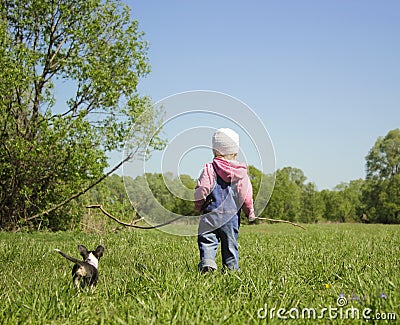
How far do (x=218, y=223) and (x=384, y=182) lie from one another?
155 feet

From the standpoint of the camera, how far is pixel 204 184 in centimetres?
586

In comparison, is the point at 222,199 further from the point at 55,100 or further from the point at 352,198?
the point at 352,198

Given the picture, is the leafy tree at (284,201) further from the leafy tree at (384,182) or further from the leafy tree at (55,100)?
the leafy tree at (55,100)

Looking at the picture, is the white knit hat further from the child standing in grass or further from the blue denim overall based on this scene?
Result: the blue denim overall

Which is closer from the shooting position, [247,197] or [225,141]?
[225,141]

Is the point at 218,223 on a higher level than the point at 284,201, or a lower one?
lower

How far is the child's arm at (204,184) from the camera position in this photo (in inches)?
231

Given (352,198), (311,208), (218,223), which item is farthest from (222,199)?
(352,198)

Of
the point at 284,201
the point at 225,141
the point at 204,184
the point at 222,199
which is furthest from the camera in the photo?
the point at 284,201

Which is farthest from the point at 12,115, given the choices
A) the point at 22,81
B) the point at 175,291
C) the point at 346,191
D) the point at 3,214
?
the point at 346,191

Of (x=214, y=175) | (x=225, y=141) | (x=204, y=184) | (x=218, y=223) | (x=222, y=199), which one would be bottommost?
(x=218, y=223)

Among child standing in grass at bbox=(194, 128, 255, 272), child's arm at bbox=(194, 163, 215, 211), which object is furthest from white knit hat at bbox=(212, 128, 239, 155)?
child's arm at bbox=(194, 163, 215, 211)

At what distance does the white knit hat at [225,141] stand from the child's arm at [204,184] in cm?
24

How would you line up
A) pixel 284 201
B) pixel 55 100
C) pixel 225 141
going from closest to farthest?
pixel 225 141
pixel 55 100
pixel 284 201
